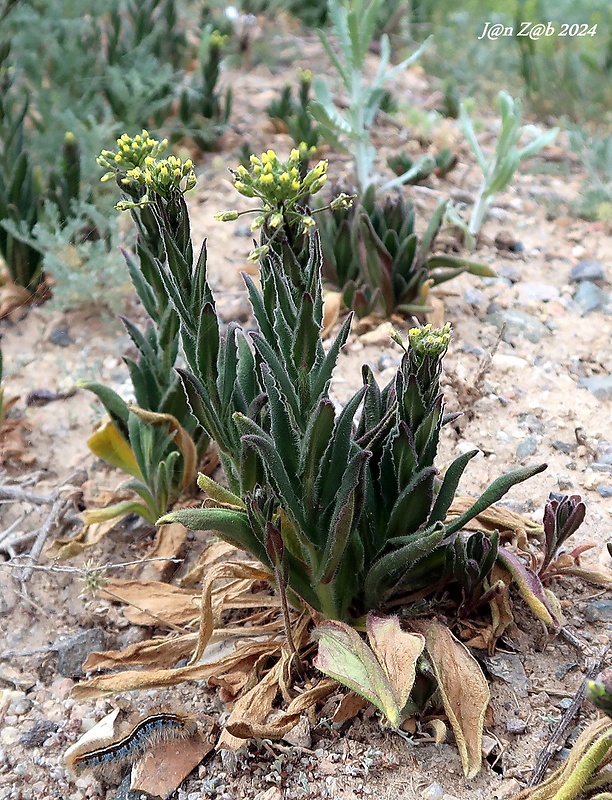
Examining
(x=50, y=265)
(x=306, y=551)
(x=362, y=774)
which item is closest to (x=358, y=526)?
(x=306, y=551)

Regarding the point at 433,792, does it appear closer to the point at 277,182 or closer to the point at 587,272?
the point at 277,182

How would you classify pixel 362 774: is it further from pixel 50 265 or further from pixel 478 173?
pixel 478 173

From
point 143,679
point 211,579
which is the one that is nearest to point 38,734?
point 143,679

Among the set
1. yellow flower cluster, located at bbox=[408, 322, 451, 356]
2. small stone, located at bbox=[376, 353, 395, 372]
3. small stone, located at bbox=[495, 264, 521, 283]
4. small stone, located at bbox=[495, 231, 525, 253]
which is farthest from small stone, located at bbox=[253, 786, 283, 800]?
small stone, located at bbox=[495, 231, 525, 253]

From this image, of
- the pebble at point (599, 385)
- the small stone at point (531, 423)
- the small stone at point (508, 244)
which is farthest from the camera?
the small stone at point (508, 244)

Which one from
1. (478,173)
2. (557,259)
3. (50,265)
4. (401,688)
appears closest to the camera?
(401,688)

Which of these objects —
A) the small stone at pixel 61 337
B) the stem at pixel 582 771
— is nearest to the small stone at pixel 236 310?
the small stone at pixel 61 337

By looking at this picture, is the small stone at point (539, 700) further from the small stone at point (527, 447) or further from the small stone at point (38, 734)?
the small stone at point (38, 734)

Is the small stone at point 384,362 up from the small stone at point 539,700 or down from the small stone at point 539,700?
up
